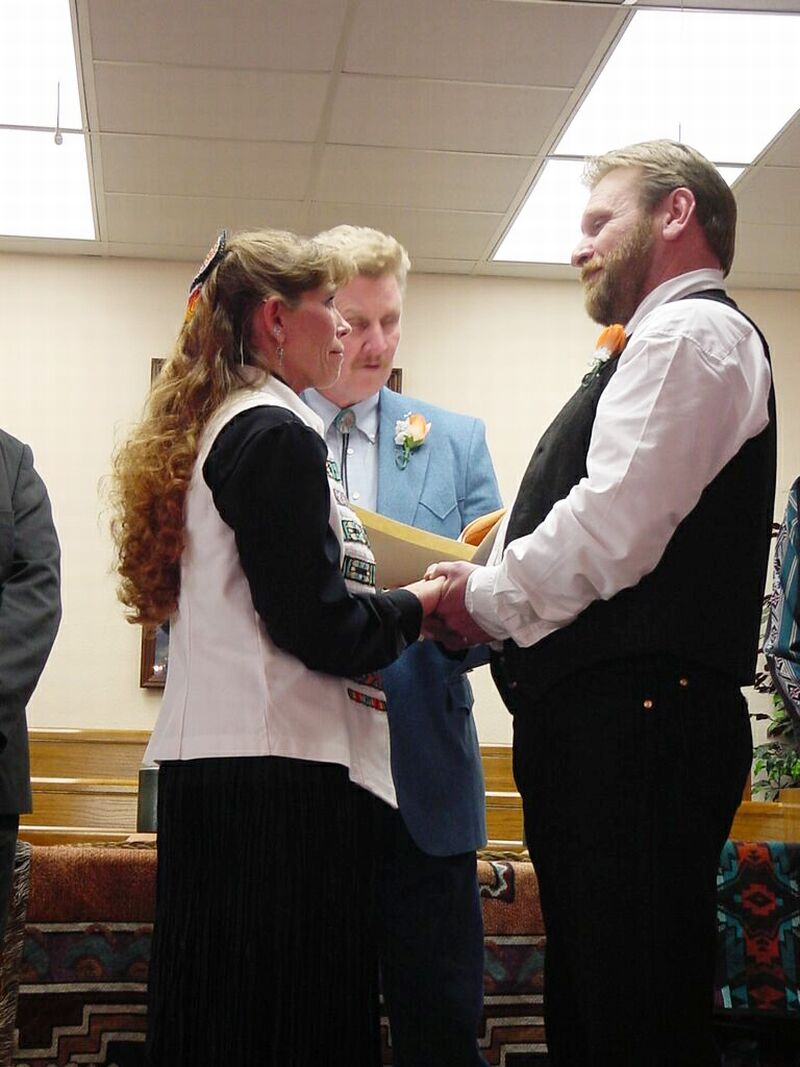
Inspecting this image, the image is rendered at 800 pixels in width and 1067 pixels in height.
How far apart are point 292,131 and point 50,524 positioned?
125 inches

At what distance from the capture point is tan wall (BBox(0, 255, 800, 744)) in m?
6.42

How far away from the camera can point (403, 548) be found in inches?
81.3

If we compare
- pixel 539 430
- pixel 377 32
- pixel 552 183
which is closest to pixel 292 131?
pixel 377 32

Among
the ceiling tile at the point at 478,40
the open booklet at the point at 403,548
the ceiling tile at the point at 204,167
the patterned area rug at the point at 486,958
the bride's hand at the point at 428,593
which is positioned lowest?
the patterned area rug at the point at 486,958

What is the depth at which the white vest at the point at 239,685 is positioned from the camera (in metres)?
1.64

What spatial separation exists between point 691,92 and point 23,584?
3.60 meters

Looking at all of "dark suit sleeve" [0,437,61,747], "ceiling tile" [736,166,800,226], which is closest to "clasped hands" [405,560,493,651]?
"dark suit sleeve" [0,437,61,747]

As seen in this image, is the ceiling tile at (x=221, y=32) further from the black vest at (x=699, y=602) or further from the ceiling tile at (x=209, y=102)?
the black vest at (x=699, y=602)

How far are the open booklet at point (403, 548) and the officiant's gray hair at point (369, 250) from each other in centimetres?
57

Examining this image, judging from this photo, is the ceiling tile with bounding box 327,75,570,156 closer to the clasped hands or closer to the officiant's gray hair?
the officiant's gray hair

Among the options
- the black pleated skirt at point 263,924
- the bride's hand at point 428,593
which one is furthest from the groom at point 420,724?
the black pleated skirt at point 263,924

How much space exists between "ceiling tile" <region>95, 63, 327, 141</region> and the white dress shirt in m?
3.44

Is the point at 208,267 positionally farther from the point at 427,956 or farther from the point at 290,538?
the point at 427,956

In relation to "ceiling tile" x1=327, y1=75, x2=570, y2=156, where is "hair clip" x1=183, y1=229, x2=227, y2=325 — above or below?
below
